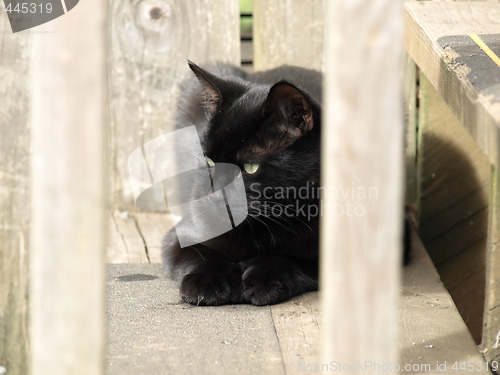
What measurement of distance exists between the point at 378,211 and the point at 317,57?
2046 mm

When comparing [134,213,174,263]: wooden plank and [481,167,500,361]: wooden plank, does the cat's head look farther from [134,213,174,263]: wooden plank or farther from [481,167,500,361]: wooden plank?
[134,213,174,263]: wooden plank

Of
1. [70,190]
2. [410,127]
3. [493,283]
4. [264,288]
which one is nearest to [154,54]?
[410,127]

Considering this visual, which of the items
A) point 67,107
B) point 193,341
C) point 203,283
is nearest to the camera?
point 67,107

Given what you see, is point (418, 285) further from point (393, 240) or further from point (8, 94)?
point (8, 94)

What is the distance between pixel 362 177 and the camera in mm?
1119

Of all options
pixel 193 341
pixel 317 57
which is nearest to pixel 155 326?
pixel 193 341

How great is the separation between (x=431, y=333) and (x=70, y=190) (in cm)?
129

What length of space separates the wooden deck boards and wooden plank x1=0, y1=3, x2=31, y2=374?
0.28 metres

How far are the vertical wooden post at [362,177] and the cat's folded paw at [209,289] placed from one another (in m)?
1.04

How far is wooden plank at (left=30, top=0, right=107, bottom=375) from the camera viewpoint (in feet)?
3.58

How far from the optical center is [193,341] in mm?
1899

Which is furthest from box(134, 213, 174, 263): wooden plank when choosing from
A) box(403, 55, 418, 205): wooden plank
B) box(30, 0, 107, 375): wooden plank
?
box(30, 0, 107, 375): wooden plank

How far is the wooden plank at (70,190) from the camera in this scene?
1.09 m

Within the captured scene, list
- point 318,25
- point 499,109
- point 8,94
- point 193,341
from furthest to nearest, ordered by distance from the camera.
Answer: point 318,25 < point 193,341 < point 8,94 < point 499,109
